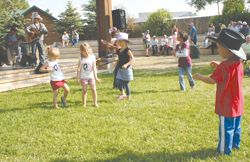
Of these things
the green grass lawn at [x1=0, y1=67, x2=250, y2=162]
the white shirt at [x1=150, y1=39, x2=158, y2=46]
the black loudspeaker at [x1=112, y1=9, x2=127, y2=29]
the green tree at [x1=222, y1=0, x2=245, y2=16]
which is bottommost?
the green grass lawn at [x1=0, y1=67, x2=250, y2=162]

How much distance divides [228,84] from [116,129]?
219cm

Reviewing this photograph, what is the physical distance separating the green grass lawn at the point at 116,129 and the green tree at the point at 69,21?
40.7 metres

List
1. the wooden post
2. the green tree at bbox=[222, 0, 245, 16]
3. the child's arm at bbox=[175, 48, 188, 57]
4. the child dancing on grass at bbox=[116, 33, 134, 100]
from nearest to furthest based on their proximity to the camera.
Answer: the child dancing on grass at bbox=[116, 33, 134, 100]
the child's arm at bbox=[175, 48, 188, 57]
the wooden post
the green tree at bbox=[222, 0, 245, 16]

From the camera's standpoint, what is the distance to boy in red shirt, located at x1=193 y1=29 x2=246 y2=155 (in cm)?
506

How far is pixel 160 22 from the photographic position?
3812 cm

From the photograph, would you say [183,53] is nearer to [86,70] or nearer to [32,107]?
[86,70]

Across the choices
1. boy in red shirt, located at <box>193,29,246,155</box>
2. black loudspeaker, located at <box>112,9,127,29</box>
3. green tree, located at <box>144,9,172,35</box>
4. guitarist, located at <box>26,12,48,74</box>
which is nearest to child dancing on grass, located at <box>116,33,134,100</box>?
boy in red shirt, located at <box>193,29,246,155</box>

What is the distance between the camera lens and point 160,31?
3800 centimetres

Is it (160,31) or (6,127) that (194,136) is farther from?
(160,31)

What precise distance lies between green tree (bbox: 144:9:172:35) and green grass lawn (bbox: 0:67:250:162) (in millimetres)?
28215

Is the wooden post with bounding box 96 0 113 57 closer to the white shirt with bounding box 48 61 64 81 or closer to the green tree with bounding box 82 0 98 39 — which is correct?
the white shirt with bounding box 48 61 64 81

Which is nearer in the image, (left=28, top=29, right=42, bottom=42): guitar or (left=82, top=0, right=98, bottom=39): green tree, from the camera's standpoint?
(left=28, top=29, right=42, bottom=42): guitar

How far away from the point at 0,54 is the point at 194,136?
13.4 m

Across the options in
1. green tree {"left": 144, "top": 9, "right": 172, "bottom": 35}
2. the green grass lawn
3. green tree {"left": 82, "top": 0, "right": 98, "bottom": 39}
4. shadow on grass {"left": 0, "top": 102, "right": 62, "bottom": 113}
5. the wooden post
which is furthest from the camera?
green tree {"left": 82, "top": 0, "right": 98, "bottom": 39}
